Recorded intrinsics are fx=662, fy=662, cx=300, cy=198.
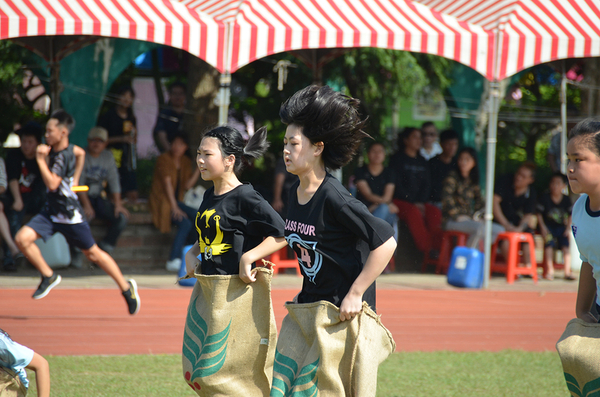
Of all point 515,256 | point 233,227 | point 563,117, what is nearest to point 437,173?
point 515,256

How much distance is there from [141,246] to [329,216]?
7325 millimetres

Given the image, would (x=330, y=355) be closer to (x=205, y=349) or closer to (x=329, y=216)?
(x=329, y=216)

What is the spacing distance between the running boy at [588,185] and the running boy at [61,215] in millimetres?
4406

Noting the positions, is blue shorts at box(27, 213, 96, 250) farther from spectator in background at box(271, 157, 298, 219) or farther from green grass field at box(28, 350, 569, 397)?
spectator in background at box(271, 157, 298, 219)

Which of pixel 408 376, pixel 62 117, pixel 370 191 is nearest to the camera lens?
pixel 408 376

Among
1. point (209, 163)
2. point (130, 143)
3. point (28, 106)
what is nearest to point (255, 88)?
point (130, 143)

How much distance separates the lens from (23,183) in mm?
8953

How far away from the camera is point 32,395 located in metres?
4.02

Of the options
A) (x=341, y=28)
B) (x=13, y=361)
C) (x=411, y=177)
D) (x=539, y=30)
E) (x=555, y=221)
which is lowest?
(x=13, y=361)

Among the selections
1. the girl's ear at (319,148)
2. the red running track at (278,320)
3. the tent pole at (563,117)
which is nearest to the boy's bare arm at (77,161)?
the red running track at (278,320)

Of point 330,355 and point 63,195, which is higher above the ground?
point 63,195

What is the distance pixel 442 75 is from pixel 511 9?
11.3 feet

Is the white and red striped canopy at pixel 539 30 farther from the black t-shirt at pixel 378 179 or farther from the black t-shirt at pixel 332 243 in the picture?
the black t-shirt at pixel 332 243

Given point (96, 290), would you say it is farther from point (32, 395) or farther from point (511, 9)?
point (511, 9)
